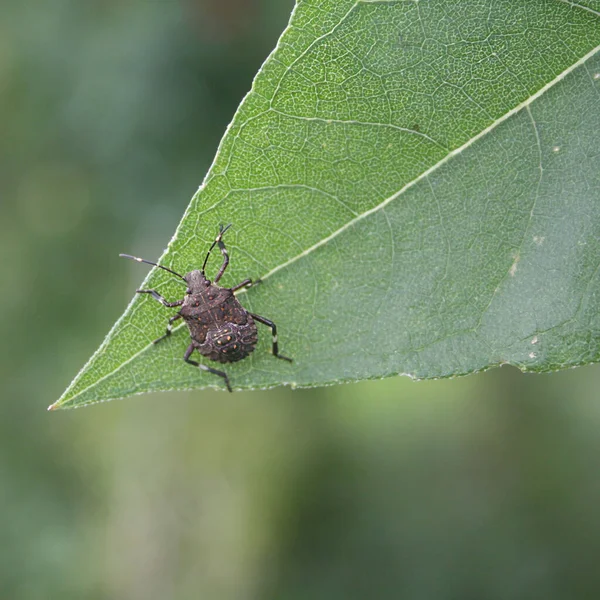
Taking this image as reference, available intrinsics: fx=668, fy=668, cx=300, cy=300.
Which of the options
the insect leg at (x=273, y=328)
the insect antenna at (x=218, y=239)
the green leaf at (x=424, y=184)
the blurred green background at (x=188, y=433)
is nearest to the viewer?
the green leaf at (x=424, y=184)

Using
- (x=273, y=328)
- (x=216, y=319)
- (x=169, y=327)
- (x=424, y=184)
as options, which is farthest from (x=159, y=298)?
(x=424, y=184)

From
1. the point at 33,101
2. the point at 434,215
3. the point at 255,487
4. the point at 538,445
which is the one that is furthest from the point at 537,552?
the point at 33,101

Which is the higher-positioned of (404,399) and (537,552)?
(404,399)

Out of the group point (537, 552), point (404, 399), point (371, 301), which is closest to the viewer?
point (371, 301)

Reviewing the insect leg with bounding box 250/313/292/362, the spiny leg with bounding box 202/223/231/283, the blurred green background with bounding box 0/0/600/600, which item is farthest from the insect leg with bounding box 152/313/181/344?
the blurred green background with bounding box 0/0/600/600

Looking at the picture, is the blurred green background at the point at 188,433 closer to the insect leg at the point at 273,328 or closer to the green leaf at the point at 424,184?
the insect leg at the point at 273,328

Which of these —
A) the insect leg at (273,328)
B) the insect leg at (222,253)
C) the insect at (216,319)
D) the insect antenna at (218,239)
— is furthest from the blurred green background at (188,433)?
the insect antenna at (218,239)

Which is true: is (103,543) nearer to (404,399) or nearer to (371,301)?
(404,399)
